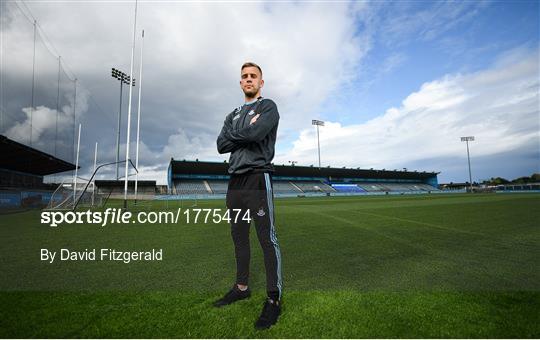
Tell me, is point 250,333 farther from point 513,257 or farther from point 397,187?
point 397,187

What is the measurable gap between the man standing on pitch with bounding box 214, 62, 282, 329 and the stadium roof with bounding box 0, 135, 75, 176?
927 inches

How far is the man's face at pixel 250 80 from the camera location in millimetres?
2484

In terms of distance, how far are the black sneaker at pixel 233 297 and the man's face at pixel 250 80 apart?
72.0 inches

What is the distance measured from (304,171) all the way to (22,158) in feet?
141

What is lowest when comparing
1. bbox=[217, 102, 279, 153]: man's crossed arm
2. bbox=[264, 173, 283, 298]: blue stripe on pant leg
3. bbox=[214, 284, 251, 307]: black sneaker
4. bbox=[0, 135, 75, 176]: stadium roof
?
bbox=[214, 284, 251, 307]: black sneaker

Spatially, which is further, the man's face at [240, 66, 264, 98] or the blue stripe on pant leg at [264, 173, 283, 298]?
the man's face at [240, 66, 264, 98]

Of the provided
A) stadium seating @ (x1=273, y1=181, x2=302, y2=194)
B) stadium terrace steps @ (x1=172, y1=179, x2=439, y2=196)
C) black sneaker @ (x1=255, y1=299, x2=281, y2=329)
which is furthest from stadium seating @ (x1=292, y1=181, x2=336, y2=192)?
black sneaker @ (x1=255, y1=299, x2=281, y2=329)

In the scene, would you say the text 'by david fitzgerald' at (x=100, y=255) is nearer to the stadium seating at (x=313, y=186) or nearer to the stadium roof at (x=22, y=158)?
the stadium roof at (x=22, y=158)

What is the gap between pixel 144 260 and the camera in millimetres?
3957

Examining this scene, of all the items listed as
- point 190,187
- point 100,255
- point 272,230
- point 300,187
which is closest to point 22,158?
point 190,187

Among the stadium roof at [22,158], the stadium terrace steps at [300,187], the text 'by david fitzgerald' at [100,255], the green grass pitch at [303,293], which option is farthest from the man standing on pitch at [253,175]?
the stadium terrace steps at [300,187]

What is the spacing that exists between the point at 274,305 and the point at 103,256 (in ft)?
11.4

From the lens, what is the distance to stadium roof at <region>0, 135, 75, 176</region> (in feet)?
68.0

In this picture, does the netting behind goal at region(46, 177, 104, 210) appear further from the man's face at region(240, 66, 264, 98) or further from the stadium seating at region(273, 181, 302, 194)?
the stadium seating at region(273, 181, 302, 194)
